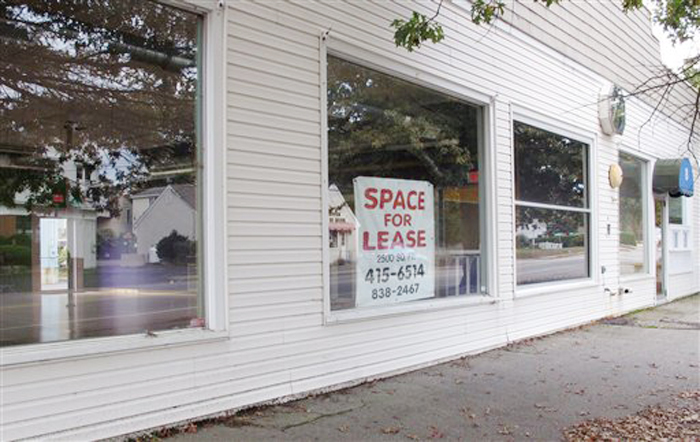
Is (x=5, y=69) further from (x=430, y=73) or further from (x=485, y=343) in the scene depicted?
(x=485, y=343)

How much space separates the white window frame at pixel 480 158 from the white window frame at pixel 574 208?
588 mm

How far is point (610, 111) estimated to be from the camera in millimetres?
10539

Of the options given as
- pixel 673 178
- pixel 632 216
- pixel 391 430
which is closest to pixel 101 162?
pixel 391 430

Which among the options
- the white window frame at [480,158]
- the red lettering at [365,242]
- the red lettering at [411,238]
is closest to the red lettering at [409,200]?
the red lettering at [411,238]

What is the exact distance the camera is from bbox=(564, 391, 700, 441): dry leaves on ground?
445 cm

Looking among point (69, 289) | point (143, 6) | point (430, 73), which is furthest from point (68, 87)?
point (430, 73)

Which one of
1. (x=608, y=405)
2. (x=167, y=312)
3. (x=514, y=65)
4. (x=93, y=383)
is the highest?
(x=514, y=65)

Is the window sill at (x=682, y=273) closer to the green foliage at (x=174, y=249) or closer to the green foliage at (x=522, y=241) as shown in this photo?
the green foliage at (x=522, y=241)

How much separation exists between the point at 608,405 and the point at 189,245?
387 centimetres

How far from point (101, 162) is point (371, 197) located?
2.65 metres

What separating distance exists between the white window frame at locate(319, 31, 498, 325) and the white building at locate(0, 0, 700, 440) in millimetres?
23

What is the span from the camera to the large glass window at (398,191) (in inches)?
237

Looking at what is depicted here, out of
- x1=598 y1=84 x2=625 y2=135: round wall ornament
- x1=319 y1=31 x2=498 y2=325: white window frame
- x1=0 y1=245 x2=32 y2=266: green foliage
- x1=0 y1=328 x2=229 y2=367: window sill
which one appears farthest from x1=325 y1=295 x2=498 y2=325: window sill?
x1=598 y1=84 x2=625 y2=135: round wall ornament

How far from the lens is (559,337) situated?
8648mm
